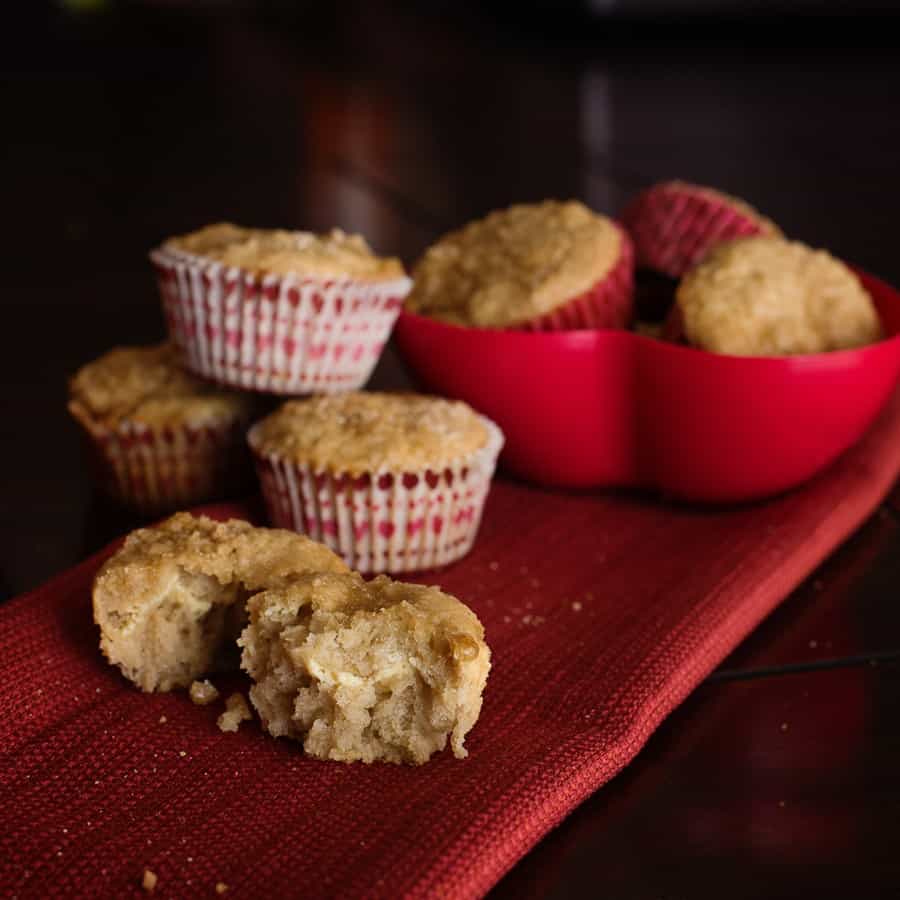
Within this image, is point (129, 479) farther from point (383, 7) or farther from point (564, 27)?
point (383, 7)

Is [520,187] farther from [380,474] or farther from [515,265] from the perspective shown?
[380,474]

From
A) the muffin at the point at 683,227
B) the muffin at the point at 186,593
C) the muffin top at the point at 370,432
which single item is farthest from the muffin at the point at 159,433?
the muffin at the point at 683,227

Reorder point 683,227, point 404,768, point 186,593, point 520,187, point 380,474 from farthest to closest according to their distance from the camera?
1. point 520,187
2. point 683,227
3. point 380,474
4. point 186,593
5. point 404,768

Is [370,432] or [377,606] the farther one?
[370,432]

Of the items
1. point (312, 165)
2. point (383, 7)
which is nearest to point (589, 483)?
point (312, 165)

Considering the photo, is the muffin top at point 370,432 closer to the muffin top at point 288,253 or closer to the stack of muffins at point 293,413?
the stack of muffins at point 293,413

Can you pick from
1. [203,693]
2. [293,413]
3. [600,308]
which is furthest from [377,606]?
[600,308]

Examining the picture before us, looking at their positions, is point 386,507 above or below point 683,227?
below
